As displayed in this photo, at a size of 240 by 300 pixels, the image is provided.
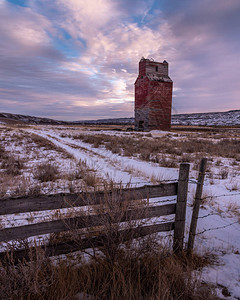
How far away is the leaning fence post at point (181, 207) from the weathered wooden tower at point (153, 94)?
2939cm

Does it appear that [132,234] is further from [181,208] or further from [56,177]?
[56,177]

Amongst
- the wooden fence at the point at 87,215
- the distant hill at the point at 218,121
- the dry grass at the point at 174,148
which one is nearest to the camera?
the wooden fence at the point at 87,215

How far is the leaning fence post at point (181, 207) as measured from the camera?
9.38 feet

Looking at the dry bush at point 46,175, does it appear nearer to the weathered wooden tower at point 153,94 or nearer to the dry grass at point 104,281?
the dry grass at point 104,281

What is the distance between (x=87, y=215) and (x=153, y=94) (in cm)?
3129

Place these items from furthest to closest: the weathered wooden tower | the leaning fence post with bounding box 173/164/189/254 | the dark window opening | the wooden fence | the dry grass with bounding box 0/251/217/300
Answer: the dark window opening → the weathered wooden tower → the leaning fence post with bounding box 173/164/189/254 → the wooden fence → the dry grass with bounding box 0/251/217/300

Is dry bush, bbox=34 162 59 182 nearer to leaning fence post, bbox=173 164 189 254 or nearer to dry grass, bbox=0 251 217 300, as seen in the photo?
dry grass, bbox=0 251 217 300

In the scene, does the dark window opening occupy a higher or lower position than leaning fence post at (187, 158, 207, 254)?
lower

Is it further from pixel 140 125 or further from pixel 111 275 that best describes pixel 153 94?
pixel 111 275

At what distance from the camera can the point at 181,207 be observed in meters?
2.99

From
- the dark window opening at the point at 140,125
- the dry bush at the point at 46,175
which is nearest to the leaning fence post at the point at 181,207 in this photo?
the dry bush at the point at 46,175

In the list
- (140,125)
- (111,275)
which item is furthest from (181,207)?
(140,125)

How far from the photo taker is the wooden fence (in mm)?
2289

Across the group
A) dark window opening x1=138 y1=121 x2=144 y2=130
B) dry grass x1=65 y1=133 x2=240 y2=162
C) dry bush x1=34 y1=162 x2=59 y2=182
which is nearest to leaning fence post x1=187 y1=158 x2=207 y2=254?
dry bush x1=34 y1=162 x2=59 y2=182
